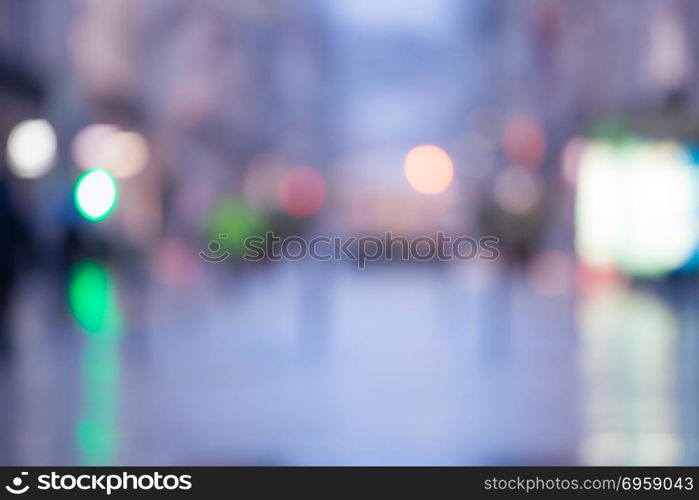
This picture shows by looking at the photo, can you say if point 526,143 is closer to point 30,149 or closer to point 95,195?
point 30,149

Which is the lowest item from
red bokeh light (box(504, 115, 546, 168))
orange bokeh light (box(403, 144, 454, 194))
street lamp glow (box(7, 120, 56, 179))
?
orange bokeh light (box(403, 144, 454, 194))

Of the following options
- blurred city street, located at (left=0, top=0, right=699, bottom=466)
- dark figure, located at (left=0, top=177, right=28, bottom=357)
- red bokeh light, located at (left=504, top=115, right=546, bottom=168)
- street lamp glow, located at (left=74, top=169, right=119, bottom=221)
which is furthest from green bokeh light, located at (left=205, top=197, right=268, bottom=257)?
street lamp glow, located at (left=74, top=169, right=119, bottom=221)

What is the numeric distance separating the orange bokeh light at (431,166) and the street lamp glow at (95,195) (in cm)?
518

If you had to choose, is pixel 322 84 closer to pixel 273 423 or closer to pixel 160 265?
pixel 160 265

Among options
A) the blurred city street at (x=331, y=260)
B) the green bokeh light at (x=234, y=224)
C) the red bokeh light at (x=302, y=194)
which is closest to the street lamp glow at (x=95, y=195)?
the blurred city street at (x=331, y=260)

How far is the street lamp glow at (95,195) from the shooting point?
578cm

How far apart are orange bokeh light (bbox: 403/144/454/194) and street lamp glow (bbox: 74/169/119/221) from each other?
5.18 meters

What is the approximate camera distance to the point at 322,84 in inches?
2451

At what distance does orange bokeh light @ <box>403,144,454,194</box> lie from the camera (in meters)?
11.2

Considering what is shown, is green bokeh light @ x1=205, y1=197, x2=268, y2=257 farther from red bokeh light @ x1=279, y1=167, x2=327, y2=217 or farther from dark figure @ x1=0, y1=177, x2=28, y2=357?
dark figure @ x1=0, y1=177, x2=28, y2=357

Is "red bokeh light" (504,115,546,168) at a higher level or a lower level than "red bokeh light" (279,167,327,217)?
higher

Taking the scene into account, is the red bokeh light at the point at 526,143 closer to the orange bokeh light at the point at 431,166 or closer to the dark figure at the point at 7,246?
the dark figure at the point at 7,246

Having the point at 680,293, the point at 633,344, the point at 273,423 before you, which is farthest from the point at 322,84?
the point at 273,423

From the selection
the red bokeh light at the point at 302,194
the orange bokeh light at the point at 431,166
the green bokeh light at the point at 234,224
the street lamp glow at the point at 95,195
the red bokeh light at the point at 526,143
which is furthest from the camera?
the red bokeh light at the point at 526,143
